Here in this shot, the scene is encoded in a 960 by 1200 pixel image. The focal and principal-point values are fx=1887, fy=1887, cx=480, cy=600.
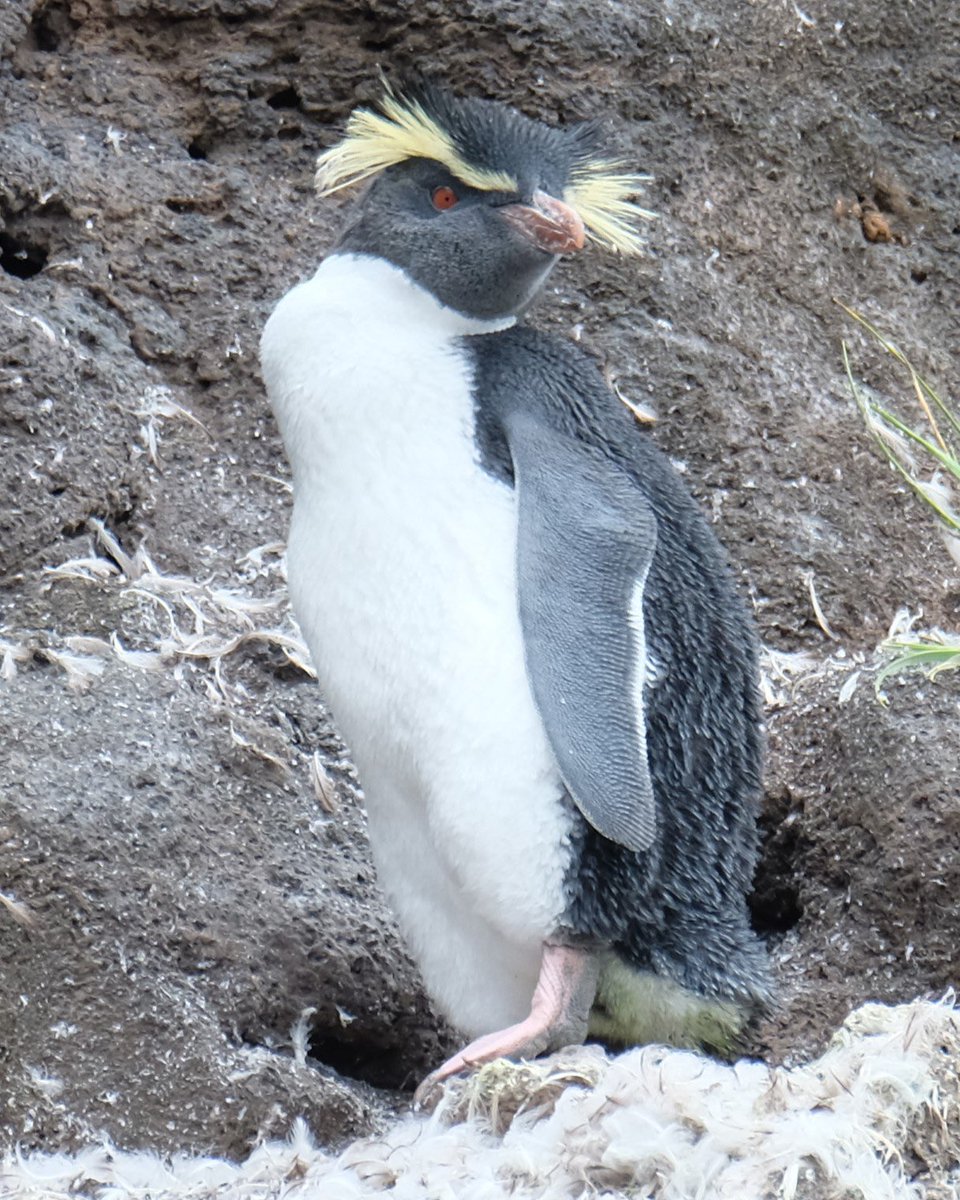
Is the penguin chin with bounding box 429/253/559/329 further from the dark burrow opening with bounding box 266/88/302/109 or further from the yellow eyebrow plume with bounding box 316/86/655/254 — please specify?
the dark burrow opening with bounding box 266/88/302/109

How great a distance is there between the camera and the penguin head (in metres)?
2.15

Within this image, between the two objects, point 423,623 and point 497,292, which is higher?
point 497,292

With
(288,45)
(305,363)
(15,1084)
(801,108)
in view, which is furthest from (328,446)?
(801,108)

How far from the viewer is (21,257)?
10.2 ft

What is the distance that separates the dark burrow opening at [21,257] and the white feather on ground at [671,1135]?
5.41ft

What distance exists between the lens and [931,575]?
326cm

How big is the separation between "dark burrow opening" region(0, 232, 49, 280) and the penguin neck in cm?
106

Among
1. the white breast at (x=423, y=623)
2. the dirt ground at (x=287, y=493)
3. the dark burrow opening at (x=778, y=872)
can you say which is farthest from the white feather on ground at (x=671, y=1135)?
the dark burrow opening at (x=778, y=872)

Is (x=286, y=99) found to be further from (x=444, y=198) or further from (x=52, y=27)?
(x=444, y=198)

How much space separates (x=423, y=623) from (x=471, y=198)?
0.52m

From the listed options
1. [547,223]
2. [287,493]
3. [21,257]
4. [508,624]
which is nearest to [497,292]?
[547,223]

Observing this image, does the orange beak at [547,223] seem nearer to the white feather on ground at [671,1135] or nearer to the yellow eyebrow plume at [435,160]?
the yellow eyebrow plume at [435,160]

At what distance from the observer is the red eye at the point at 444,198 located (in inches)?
86.5

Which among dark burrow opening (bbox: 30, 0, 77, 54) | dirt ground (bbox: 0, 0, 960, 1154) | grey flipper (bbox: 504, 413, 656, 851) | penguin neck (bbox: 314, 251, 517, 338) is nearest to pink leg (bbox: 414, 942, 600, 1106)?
grey flipper (bbox: 504, 413, 656, 851)
